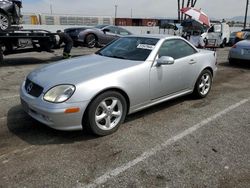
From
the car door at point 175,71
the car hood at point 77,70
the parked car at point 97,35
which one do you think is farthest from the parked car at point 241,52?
the car hood at point 77,70

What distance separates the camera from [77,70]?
414 centimetres

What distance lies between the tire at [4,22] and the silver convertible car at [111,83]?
6545mm

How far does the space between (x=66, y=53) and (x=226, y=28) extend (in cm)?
1453

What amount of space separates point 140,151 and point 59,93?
1284 millimetres

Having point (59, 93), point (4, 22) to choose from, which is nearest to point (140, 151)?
point (59, 93)

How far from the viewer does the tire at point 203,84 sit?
5719 millimetres

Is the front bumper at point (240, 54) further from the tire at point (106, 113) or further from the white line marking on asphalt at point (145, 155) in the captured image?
the tire at point (106, 113)

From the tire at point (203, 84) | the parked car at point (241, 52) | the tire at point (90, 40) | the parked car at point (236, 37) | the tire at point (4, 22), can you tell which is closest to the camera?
the tire at point (203, 84)

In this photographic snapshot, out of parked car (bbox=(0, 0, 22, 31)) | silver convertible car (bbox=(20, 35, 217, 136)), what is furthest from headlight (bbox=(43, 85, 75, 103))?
parked car (bbox=(0, 0, 22, 31))

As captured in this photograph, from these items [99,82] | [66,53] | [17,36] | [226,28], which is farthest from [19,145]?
[226,28]

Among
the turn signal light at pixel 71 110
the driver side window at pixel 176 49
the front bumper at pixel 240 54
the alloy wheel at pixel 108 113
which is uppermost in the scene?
the driver side window at pixel 176 49

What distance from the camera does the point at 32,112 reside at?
3.92 meters

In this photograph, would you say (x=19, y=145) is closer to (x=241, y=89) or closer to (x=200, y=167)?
(x=200, y=167)

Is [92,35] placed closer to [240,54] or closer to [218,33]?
[240,54]
